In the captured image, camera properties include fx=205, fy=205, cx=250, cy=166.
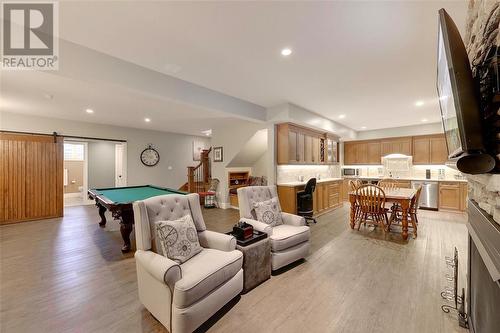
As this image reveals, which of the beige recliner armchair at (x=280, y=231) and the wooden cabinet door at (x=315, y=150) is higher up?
the wooden cabinet door at (x=315, y=150)

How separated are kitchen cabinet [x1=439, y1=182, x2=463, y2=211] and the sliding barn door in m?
10.7

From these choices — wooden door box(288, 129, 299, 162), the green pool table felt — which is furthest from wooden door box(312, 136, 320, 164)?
A: the green pool table felt

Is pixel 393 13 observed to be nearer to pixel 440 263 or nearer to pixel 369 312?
pixel 369 312

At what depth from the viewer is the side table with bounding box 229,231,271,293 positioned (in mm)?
2229

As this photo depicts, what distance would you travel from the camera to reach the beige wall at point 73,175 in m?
8.61

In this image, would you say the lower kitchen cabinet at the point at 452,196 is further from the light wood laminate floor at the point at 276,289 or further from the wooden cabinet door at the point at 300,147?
the wooden cabinet door at the point at 300,147

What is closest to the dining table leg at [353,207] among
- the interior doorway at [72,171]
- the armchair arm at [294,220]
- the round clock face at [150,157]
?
the armchair arm at [294,220]

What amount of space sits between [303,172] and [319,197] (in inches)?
36.6

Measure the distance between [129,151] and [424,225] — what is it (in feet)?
28.5

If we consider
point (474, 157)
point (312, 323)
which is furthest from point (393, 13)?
point (312, 323)

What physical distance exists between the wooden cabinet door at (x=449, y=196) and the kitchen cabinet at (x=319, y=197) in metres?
2.77

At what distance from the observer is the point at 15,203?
490 cm

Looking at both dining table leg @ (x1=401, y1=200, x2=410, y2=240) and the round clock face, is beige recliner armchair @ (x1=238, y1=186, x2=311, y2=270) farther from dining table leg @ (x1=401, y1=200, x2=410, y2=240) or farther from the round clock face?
the round clock face

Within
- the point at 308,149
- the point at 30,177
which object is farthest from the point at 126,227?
the point at 308,149
